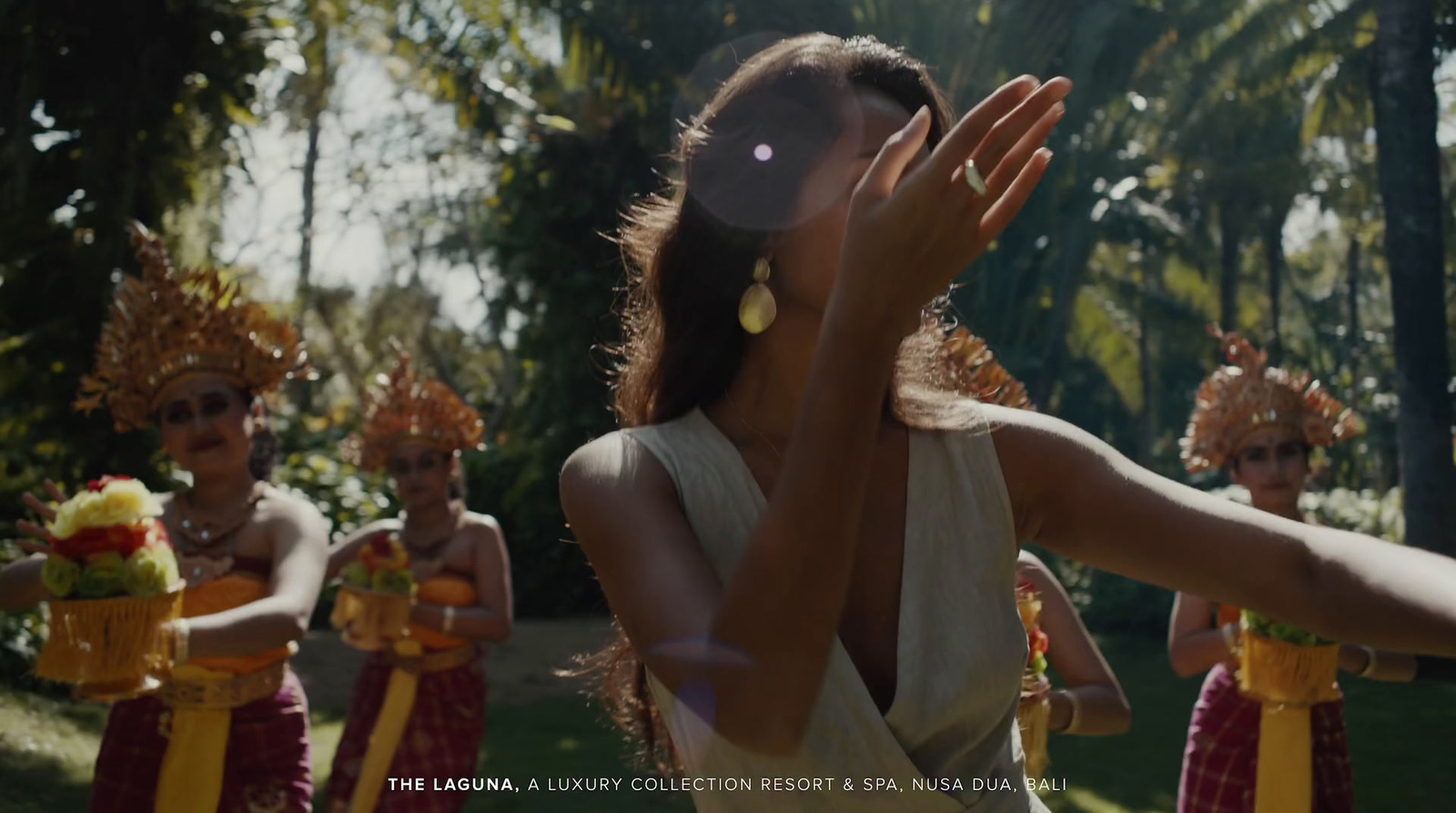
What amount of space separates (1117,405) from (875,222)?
111ft

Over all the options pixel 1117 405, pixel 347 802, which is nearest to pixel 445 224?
pixel 1117 405

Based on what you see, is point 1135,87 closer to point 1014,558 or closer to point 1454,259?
point 1454,259

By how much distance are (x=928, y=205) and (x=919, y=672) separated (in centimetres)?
61

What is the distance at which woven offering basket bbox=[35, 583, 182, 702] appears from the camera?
11.3 ft

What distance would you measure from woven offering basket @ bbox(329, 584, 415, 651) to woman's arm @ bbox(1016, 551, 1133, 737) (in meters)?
3.09

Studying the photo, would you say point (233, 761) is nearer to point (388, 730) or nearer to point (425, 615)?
point (388, 730)

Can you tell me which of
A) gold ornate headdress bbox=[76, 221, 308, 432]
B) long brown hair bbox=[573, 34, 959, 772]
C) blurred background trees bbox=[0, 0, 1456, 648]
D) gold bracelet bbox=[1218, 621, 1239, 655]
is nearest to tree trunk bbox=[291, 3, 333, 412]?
blurred background trees bbox=[0, 0, 1456, 648]

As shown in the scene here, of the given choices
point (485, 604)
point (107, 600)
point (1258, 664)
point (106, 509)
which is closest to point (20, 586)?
point (106, 509)

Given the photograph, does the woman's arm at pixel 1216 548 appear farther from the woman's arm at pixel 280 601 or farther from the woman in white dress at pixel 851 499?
the woman's arm at pixel 280 601

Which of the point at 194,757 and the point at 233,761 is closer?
the point at 194,757

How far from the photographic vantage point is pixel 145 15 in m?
8.92

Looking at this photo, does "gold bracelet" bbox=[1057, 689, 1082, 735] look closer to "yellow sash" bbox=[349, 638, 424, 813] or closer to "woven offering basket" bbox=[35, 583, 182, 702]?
"woven offering basket" bbox=[35, 583, 182, 702]

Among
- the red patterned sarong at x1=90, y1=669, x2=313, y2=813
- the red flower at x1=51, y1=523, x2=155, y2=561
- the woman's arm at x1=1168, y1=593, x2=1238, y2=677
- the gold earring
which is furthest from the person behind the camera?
the woman's arm at x1=1168, y1=593, x2=1238, y2=677

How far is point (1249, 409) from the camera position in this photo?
5.24 metres
